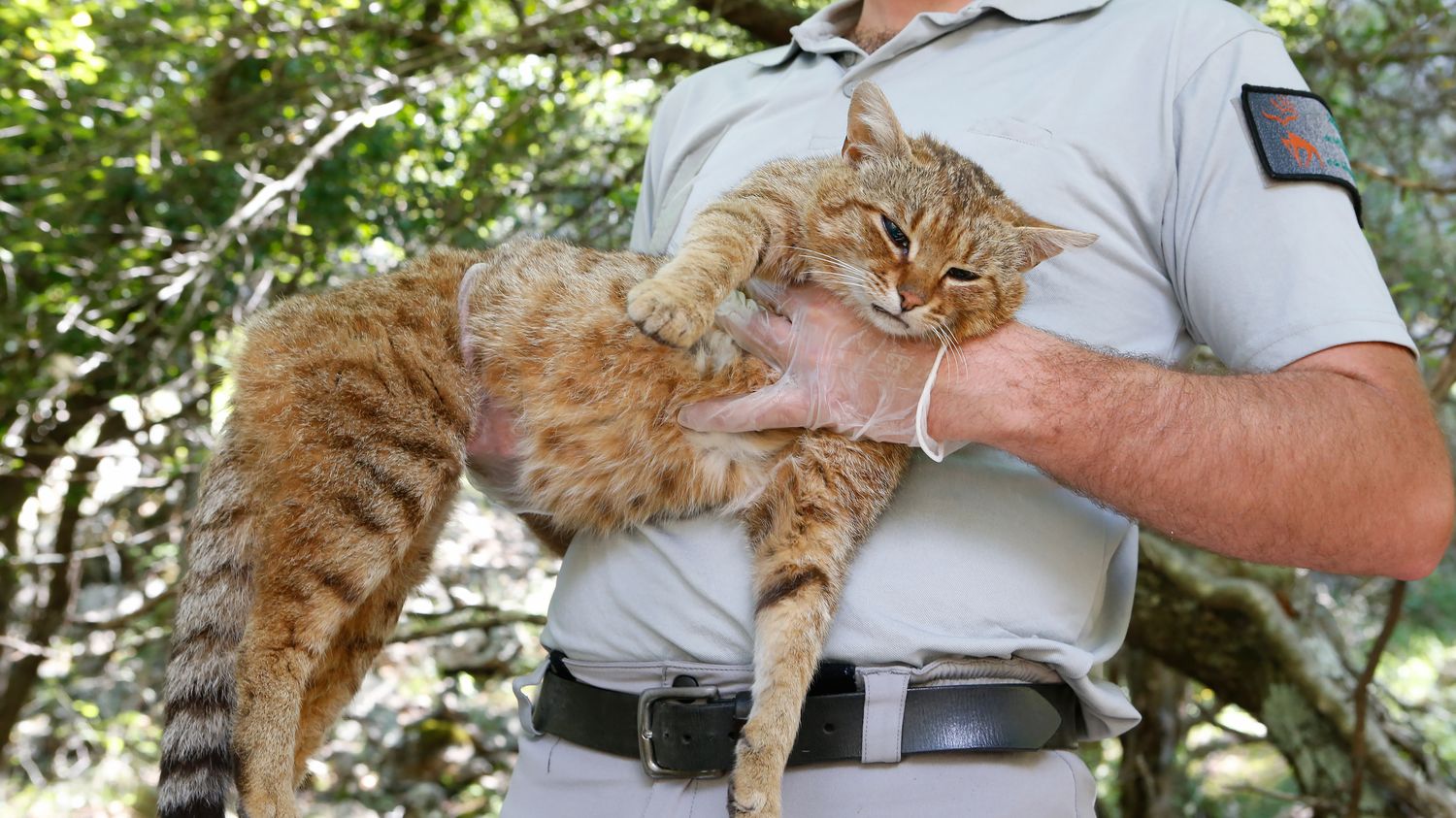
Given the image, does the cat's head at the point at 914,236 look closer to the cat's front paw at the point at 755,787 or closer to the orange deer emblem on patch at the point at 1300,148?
the orange deer emblem on patch at the point at 1300,148

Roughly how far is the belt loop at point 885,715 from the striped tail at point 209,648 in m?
1.37

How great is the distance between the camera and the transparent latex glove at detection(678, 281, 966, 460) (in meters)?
2.20

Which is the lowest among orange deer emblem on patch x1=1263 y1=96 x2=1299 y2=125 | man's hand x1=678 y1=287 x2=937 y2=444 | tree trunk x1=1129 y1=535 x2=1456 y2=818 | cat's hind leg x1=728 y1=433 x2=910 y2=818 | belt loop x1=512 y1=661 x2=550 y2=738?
tree trunk x1=1129 y1=535 x2=1456 y2=818

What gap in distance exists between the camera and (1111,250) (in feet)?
7.13

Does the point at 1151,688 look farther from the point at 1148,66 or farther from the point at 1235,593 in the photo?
the point at 1148,66

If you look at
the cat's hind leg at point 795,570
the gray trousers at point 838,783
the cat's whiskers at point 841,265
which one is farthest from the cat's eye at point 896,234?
the gray trousers at point 838,783

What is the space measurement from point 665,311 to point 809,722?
2.76 ft

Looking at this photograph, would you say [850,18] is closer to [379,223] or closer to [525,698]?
[525,698]

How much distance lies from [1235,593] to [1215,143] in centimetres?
312

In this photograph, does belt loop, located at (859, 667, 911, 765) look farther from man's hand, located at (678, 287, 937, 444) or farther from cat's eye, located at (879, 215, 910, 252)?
cat's eye, located at (879, 215, 910, 252)

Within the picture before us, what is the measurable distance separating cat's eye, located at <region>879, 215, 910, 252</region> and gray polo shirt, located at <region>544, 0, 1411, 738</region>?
0.23 m

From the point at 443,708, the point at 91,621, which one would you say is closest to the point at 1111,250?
the point at 443,708

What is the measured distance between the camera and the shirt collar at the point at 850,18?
2.43m

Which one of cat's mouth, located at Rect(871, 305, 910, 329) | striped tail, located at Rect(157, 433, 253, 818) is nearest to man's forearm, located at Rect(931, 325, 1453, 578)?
cat's mouth, located at Rect(871, 305, 910, 329)
